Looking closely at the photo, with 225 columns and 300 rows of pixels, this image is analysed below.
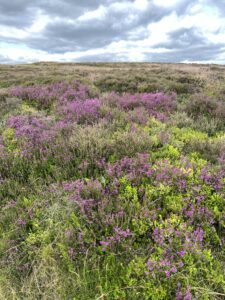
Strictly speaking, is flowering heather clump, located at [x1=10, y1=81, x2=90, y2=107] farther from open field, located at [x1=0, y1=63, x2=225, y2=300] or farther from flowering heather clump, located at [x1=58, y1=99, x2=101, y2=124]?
open field, located at [x1=0, y1=63, x2=225, y2=300]

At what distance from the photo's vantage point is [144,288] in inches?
88.3

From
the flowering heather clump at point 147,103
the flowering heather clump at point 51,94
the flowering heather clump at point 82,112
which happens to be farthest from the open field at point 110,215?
the flowering heather clump at point 51,94

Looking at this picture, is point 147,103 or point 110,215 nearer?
point 110,215

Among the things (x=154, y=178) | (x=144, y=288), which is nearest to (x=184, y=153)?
(x=154, y=178)

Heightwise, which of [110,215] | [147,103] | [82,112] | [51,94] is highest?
[51,94]

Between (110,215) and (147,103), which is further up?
(147,103)

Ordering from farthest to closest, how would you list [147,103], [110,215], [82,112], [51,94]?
[51,94] → [147,103] → [82,112] → [110,215]

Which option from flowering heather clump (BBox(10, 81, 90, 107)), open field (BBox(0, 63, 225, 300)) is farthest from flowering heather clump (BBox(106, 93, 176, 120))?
open field (BBox(0, 63, 225, 300))

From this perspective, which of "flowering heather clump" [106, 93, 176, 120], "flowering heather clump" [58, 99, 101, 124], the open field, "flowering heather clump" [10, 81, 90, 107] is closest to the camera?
the open field

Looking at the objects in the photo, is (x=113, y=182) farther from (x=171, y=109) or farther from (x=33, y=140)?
(x=171, y=109)

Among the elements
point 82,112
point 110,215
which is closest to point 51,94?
point 82,112

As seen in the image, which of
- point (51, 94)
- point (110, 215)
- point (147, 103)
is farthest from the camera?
point (51, 94)

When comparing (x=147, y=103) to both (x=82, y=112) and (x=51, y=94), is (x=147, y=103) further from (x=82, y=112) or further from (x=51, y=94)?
(x=51, y=94)

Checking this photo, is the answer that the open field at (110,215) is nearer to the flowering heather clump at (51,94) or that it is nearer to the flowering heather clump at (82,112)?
the flowering heather clump at (82,112)
